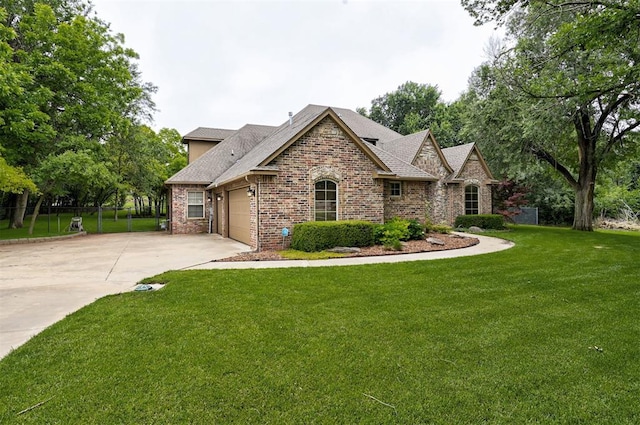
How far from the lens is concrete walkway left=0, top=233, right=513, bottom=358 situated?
486cm

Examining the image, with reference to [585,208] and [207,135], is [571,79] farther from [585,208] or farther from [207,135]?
[207,135]

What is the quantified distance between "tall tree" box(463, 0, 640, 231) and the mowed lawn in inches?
186

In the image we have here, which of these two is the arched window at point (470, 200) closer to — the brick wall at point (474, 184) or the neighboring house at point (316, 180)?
the neighboring house at point (316, 180)

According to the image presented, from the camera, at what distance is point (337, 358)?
3.51 metres

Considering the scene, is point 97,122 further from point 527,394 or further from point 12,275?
point 527,394

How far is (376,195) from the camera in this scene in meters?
12.6

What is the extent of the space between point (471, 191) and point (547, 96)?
38.4 ft

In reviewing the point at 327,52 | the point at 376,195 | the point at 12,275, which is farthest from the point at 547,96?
the point at 327,52

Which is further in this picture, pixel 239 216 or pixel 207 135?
pixel 207 135

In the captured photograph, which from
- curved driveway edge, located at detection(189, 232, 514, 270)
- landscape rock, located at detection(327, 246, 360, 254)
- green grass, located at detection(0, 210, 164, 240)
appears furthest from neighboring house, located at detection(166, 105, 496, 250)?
green grass, located at detection(0, 210, 164, 240)

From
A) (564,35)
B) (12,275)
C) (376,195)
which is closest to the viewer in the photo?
(564,35)

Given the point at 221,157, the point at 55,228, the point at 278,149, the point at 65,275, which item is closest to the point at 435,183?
the point at 278,149

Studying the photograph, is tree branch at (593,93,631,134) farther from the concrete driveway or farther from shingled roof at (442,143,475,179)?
the concrete driveway

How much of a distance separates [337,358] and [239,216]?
36.7 ft
